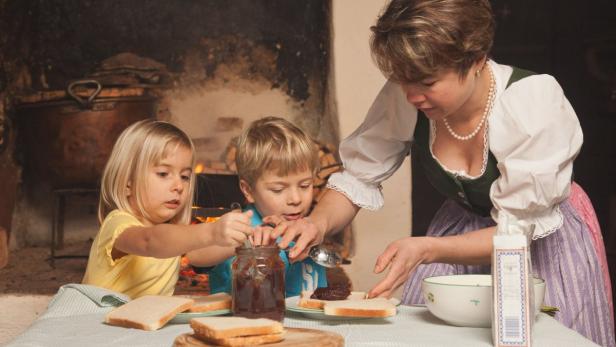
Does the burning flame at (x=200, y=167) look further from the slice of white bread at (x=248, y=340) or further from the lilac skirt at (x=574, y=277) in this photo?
the slice of white bread at (x=248, y=340)

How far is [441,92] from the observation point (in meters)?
1.66

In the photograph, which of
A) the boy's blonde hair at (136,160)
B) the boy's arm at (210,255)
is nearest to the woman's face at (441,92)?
the boy's arm at (210,255)

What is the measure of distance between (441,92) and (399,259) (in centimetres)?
35

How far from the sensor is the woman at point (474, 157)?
161 centimetres

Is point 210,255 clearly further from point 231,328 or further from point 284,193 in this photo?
point 231,328

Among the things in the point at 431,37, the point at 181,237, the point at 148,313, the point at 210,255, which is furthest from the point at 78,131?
the point at 148,313

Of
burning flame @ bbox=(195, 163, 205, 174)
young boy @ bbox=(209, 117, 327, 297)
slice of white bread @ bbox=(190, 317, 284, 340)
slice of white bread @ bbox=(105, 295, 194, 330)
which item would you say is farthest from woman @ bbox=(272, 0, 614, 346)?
burning flame @ bbox=(195, 163, 205, 174)

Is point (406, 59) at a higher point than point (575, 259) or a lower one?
higher

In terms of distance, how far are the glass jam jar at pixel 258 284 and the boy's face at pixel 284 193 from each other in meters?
0.72

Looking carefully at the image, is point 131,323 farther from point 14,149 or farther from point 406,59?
point 14,149

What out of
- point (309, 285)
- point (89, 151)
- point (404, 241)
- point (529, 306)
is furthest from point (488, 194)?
point (89, 151)

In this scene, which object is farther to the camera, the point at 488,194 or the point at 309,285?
the point at 309,285

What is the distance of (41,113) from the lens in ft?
11.4

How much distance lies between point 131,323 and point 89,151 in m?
2.24
